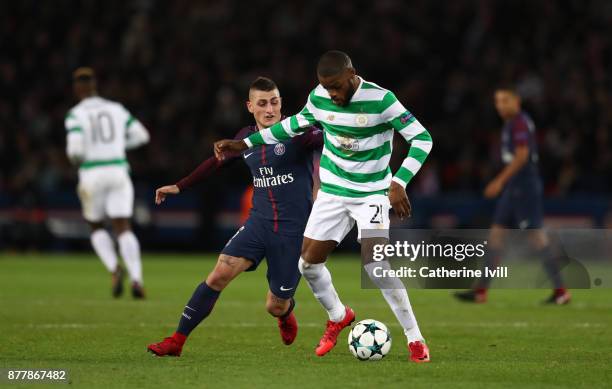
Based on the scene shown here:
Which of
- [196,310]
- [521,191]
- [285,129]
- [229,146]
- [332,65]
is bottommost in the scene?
[196,310]

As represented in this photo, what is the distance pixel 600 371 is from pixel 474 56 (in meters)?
15.5

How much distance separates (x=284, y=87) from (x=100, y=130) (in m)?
8.55

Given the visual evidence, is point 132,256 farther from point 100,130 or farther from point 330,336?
point 330,336

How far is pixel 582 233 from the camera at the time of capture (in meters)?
16.8

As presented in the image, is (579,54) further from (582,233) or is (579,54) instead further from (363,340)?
(363,340)

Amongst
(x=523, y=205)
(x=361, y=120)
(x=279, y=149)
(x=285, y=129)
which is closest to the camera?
(x=361, y=120)

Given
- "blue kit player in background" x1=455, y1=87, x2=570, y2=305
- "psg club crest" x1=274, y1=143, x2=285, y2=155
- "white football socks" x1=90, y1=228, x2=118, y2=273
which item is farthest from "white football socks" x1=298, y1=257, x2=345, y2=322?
"white football socks" x1=90, y1=228, x2=118, y2=273

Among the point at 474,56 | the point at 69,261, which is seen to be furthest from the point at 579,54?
the point at 69,261

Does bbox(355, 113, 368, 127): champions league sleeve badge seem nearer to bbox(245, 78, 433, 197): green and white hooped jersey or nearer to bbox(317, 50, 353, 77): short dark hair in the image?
bbox(245, 78, 433, 197): green and white hooped jersey

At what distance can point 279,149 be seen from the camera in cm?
840

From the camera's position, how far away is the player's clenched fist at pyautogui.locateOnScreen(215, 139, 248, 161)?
7.91 m

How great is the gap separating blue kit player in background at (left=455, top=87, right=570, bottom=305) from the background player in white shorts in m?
3.95

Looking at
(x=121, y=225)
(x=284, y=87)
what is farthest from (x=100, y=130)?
(x=284, y=87)

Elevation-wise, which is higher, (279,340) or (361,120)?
(361,120)
